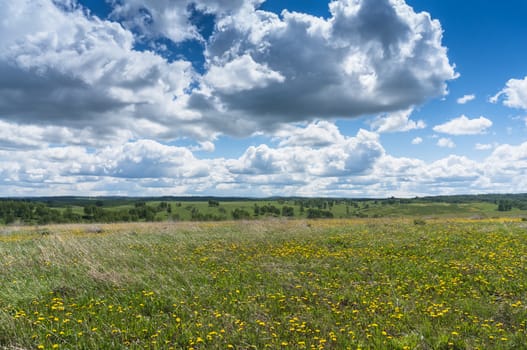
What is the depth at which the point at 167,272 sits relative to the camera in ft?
35.7

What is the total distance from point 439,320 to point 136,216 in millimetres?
90401

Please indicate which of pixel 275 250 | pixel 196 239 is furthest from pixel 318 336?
pixel 196 239

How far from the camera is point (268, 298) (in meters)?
8.24

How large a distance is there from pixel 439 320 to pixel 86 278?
9650 millimetres

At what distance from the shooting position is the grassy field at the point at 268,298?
19.9 feet

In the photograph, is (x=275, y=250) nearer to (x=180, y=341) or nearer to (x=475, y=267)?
(x=475, y=267)

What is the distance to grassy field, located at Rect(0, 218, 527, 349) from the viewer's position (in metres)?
6.08

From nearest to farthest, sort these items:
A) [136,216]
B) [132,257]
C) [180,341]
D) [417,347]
→ 1. [417,347]
2. [180,341]
3. [132,257]
4. [136,216]

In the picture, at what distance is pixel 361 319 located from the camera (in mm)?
6859

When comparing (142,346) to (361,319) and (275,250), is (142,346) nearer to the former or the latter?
(361,319)

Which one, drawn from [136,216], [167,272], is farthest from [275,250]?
[136,216]

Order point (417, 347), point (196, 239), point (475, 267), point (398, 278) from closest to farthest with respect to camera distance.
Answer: point (417, 347) < point (398, 278) < point (475, 267) < point (196, 239)

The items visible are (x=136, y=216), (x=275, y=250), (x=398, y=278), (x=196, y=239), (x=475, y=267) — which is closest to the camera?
(x=398, y=278)

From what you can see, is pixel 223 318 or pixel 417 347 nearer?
pixel 417 347
